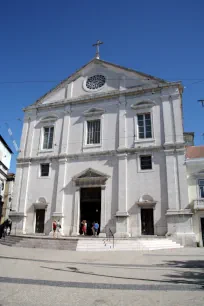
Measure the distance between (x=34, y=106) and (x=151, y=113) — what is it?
41.2 ft

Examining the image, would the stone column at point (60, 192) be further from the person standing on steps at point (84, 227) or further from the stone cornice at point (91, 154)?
the person standing on steps at point (84, 227)

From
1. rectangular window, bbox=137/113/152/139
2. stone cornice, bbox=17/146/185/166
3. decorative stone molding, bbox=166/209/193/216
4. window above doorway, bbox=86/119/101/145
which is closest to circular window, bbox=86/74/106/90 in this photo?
window above doorway, bbox=86/119/101/145

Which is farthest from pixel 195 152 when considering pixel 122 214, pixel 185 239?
pixel 122 214

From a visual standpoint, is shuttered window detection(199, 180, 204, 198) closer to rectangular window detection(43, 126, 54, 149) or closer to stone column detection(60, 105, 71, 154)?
stone column detection(60, 105, 71, 154)

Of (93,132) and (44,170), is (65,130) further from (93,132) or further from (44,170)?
(44,170)

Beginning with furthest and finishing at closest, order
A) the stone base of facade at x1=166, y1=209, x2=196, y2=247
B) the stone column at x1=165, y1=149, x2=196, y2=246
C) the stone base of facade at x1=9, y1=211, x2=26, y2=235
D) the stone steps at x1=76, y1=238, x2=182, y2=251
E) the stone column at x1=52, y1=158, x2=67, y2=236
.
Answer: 1. the stone base of facade at x1=9, y1=211, x2=26, y2=235
2. the stone column at x1=52, y1=158, x2=67, y2=236
3. the stone column at x1=165, y1=149, x2=196, y2=246
4. the stone base of facade at x1=166, y1=209, x2=196, y2=247
5. the stone steps at x1=76, y1=238, x2=182, y2=251

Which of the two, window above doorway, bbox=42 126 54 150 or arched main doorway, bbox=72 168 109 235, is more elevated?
window above doorway, bbox=42 126 54 150

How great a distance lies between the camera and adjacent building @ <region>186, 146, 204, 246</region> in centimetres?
1827

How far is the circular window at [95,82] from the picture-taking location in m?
25.3

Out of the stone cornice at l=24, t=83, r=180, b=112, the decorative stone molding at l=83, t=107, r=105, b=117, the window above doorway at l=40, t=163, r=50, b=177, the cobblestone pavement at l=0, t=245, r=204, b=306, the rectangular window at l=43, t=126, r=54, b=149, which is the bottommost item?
the cobblestone pavement at l=0, t=245, r=204, b=306

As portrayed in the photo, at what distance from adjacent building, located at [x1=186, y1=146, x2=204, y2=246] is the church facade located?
0.59m

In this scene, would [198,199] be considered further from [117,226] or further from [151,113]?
[151,113]

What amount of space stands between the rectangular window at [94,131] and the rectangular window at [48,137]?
13.2ft

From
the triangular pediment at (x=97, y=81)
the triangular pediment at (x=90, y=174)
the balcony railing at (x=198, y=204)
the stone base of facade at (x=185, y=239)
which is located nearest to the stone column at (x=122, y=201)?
the triangular pediment at (x=90, y=174)
